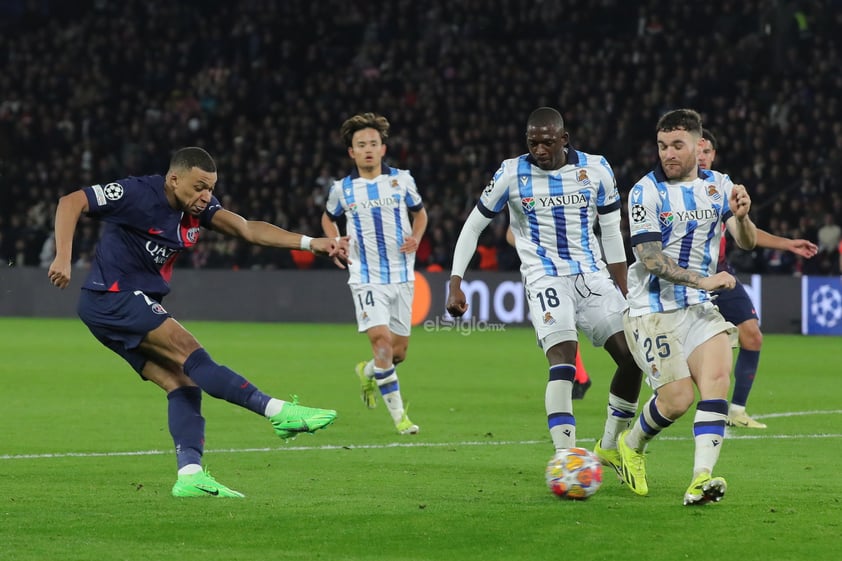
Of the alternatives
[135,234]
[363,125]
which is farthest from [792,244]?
[363,125]

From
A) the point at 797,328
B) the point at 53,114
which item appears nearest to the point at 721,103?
the point at 797,328

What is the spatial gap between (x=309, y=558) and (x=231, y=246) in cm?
2362

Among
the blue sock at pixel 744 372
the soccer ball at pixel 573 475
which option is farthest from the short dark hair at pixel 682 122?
the blue sock at pixel 744 372

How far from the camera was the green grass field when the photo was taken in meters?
6.09

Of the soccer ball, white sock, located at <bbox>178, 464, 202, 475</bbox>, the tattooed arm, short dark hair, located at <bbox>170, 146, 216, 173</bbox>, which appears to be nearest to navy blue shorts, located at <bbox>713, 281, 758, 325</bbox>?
the tattooed arm

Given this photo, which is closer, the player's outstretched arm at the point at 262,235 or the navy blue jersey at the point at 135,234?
the navy blue jersey at the point at 135,234

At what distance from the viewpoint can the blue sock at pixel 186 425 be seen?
24.7 ft

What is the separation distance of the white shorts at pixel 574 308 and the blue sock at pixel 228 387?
5.95 ft

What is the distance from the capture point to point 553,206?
847 cm

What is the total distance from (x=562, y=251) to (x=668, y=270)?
1.18 metres

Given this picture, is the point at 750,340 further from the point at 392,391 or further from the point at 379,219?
the point at 379,219

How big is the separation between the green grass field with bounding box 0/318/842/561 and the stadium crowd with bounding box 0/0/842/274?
39.5 feet

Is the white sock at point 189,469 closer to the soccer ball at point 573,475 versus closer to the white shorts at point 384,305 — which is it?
the soccer ball at point 573,475

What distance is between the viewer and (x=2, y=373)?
1625 centimetres
